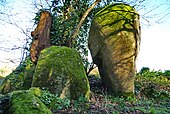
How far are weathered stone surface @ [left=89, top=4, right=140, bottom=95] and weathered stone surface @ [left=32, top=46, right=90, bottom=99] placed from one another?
1396 mm

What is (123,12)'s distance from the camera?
8.68m

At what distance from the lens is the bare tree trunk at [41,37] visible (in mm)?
9041

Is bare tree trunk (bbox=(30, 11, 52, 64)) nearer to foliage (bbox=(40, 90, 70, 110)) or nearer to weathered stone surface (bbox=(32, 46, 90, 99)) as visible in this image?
weathered stone surface (bbox=(32, 46, 90, 99))

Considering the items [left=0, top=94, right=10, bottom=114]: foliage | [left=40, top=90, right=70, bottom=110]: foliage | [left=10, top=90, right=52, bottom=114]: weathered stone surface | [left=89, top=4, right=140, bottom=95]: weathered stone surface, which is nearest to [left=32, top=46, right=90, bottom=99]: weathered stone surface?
[left=40, top=90, right=70, bottom=110]: foliage

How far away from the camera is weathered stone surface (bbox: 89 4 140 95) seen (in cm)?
801

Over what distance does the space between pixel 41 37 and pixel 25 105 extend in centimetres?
626

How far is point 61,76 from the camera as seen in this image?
6770 millimetres

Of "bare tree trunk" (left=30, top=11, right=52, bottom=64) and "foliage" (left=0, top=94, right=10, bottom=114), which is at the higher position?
"bare tree trunk" (left=30, top=11, right=52, bottom=64)

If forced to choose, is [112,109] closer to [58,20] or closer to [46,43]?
[46,43]

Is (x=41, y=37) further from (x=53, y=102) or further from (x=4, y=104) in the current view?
(x=4, y=104)

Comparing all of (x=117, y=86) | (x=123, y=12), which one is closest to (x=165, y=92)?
(x=117, y=86)

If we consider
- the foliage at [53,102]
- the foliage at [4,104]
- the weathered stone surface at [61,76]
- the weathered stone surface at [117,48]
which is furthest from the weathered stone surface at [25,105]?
the weathered stone surface at [117,48]

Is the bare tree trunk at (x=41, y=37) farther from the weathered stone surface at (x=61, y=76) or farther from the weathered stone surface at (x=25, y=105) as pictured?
the weathered stone surface at (x=25, y=105)

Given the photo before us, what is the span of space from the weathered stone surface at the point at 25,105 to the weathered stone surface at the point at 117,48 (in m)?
4.91
